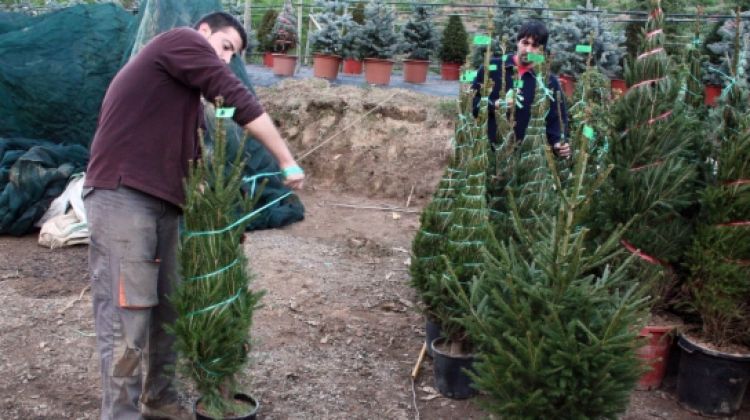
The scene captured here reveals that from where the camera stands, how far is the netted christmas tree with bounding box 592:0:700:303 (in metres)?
4.33

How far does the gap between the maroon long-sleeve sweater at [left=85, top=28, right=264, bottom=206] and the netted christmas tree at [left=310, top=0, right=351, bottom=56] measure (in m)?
7.96

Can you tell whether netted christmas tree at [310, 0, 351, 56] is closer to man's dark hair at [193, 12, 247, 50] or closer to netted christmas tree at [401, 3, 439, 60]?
netted christmas tree at [401, 3, 439, 60]

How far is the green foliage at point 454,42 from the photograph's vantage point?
11.6 metres

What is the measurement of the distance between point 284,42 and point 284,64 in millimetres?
621

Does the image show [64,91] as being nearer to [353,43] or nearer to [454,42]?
[353,43]

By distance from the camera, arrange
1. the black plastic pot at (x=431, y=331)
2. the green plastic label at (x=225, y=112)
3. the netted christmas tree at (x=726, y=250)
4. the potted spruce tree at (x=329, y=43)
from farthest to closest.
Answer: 1. the potted spruce tree at (x=329, y=43)
2. the black plastic pot at (x=431, y=331)
3. the netted christmas tree at (x=726, y=250)
4. the green plastic label at (x=225, y=112)

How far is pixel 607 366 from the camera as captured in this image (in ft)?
9.00

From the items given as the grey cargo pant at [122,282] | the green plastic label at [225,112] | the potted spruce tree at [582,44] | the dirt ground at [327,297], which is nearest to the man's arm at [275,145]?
the green plastic label at [225,112]

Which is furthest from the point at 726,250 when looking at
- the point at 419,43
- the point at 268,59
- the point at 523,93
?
the point at 268,59

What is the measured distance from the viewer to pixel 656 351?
4.53 metres

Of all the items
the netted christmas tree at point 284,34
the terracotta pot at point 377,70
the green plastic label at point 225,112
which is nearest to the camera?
the green plastic label at point 225,112

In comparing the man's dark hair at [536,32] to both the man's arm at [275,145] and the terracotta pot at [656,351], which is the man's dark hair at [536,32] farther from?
the man's arm at [275,145]

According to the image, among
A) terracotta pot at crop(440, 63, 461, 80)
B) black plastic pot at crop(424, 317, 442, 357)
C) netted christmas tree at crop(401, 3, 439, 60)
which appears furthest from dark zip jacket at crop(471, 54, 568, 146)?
terracotta pot at crop(440, 63, 461, 80)

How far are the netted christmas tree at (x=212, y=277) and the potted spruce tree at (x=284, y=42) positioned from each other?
27.2 ft
